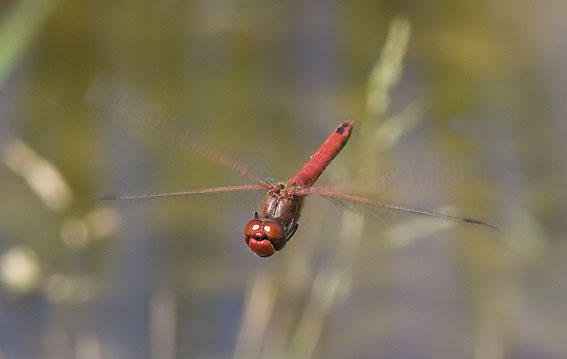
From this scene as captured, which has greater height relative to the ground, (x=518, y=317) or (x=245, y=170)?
(x=518, y=317)

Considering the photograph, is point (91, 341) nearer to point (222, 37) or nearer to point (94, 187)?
point (94, 187)

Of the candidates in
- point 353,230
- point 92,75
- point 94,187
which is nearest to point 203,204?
point 94,187

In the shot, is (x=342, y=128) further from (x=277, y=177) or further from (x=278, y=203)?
(x=277, y=177)

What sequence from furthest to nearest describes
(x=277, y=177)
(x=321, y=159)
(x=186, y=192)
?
(x=277, y=177), (x=321, y=159), (x=186, y=192)

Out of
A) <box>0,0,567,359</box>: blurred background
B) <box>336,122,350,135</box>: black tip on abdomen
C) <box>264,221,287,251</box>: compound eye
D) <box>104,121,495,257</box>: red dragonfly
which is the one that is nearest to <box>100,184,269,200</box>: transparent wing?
<box>104,121,495,257</box>: red dragonfly

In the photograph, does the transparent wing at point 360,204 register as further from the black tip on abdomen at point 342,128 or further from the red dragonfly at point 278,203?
the black tip on abdomen at point 342,128

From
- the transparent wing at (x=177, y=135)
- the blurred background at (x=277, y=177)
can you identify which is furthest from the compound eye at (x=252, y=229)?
the blurred background at (x=277, y=177)

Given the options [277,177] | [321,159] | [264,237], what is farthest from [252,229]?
[277,177]
